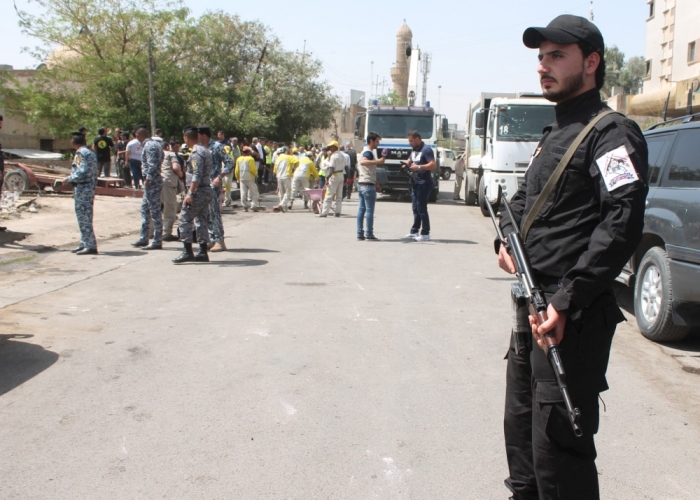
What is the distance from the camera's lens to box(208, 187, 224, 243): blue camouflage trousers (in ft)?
35.9

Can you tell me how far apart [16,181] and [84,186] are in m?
7.81

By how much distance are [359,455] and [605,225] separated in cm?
203

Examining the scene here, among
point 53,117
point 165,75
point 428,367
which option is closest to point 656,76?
point 165,75

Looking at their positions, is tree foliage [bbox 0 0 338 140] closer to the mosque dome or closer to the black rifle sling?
the black rifle sling

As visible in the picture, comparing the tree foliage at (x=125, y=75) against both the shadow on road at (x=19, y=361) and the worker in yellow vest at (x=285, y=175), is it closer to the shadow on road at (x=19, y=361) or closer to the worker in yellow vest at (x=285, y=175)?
the worker in yellow vest at (x=285, y=175)

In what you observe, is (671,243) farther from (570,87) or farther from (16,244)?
(16,244)

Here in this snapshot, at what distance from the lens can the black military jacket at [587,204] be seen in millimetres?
2350

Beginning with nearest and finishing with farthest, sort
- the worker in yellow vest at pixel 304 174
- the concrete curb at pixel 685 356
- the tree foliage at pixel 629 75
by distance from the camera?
the concrete curb at pixel 685 356
the worker in yellow vest at pixel 304 174
the tree foliage at pixel 629 75

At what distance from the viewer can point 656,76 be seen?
133 ft

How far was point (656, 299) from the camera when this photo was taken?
245 inches

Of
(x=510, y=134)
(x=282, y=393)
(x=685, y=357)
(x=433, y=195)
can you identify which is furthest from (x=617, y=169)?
(x=433, y=195)

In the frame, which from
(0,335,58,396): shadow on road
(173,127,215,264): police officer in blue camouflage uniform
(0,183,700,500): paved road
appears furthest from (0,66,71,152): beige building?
(0,335,58,396): shadow on road

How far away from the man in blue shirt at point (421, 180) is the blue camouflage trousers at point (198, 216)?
4.01 meters

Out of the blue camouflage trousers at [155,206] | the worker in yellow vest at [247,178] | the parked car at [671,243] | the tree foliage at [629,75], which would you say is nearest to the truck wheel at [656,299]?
the parked car at [671,243]
